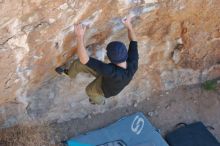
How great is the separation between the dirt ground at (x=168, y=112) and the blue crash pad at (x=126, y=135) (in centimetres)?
14

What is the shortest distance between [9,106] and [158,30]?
71.4 inches

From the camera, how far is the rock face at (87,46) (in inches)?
164

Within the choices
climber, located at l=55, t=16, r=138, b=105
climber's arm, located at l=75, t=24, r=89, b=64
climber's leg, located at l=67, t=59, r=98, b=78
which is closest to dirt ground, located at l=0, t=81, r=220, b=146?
climber's leg, located at l=67, t=59, r=98, b=78

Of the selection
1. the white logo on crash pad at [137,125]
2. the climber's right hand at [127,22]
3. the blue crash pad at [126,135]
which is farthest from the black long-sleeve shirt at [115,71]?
the white logo on crash pad at [137,125]

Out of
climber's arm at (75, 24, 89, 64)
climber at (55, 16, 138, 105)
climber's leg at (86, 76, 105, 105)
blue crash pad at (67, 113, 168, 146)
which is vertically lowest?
blue crash pad at (67, 113, 168, 146)

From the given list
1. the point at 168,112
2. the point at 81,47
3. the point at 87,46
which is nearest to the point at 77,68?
the point at 87,46

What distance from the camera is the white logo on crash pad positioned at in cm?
581

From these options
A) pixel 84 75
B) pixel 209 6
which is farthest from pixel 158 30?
pixel 84 75

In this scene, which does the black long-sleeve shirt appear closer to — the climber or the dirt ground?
the climber

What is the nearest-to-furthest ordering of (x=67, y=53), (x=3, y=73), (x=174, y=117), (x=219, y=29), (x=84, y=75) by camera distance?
(x=3, y=73) < (x=67, y=53) < (x=84, y=75) < (x=219, y=29) < (x=174, y=117)

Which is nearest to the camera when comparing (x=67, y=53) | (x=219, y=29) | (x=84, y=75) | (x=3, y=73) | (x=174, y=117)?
(x=3, y=73)

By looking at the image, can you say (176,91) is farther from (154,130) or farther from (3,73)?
(3,73)

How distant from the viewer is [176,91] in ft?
20.7

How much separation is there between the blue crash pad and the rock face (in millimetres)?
258
